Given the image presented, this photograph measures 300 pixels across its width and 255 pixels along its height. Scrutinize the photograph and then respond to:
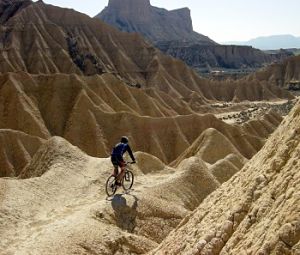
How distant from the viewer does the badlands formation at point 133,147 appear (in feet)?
35.8

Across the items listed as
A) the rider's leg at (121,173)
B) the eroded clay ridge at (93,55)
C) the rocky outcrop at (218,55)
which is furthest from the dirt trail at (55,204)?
the rocky outcrop at (218,55)

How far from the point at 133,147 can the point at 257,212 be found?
1716 inches

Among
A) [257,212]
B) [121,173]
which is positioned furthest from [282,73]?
[257,212]

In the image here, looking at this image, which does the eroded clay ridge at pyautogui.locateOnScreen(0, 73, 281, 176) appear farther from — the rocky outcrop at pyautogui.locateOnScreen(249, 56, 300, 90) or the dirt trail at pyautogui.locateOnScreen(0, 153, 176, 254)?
the rocky outcrop at pyautogui.locateOnScreen(249, 56, 300, 90)

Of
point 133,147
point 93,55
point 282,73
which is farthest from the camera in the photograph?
point 282,73

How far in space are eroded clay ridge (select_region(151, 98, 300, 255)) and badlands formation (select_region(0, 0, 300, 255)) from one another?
31 millimetres

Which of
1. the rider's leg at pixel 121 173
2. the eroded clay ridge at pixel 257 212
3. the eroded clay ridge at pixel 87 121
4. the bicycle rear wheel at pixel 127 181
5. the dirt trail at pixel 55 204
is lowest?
the eroded clay ridge at pixel 87 121

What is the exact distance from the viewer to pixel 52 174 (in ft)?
71.9

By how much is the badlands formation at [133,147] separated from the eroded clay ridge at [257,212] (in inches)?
1.2

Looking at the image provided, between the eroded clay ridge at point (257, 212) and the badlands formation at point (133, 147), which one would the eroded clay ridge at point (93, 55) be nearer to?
the badlands formation at point (133, 147)

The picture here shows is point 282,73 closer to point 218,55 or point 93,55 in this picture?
point 218,55

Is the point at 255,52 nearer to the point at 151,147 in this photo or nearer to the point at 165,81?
the point at 165,81

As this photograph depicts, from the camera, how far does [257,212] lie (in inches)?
401

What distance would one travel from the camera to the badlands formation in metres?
10.9
